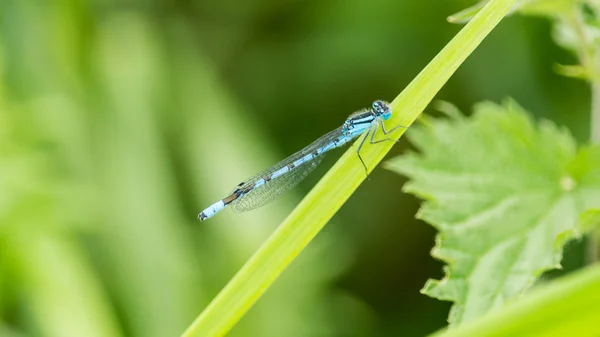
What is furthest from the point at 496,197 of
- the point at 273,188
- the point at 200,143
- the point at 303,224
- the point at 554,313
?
the point at 200,143

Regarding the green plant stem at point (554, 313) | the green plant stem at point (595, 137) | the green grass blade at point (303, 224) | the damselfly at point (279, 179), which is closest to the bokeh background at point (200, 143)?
the damselfly at point (279, 179)

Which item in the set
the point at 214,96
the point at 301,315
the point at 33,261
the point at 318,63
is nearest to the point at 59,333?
the point at 33,261

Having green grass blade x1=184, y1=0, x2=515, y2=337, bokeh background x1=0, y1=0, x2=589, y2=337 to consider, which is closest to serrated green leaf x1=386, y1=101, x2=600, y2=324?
green grass blade x1=184, y1=0, x2=515, y2=337

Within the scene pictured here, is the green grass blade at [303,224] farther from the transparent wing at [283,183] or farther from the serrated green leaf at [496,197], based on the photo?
the transparent wing at [283,183]

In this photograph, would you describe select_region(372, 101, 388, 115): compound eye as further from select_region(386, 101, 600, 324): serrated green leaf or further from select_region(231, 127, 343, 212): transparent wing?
select_region(231, 127, 343, 212): transparent wing

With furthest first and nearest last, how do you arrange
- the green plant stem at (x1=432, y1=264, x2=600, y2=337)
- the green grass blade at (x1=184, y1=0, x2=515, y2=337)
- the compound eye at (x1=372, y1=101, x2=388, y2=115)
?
the compound eye at (x1=372, y1=101, x2=388, y2=115) → the green grass blade at (x1=184, y1=0, x2=515, y2=337) → the green plant stem at (x1=432, y1=264, x2=600, y2=337)

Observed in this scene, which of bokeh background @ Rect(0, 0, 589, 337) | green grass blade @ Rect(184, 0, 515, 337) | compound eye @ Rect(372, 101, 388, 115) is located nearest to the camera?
green grass blade @ Rect(184, 0, 515, 337)

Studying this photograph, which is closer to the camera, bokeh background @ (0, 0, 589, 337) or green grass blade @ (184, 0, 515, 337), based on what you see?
green grass blade @ (184, 0, 515, 337)
